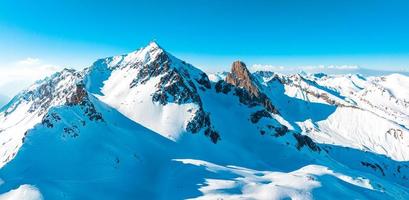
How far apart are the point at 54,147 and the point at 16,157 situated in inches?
526

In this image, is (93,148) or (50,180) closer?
(50,180)

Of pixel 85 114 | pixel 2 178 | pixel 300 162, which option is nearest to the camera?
pixel 2 178

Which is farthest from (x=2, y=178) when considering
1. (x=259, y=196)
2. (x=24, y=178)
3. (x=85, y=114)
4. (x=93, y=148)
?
(x=259, y=196)

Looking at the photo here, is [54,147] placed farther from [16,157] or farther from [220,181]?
[220,181]

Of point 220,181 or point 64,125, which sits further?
point 64,125

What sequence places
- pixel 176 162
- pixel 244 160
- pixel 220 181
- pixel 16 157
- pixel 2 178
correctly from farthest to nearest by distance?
1. pixel 244 160
2. pixel 176 162
3. pixel 220 181
4. pixel 16 157
5. pixel 2 178

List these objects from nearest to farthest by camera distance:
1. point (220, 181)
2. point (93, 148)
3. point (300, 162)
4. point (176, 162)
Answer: point (220, 181)
point (93, 148)
point (176, 162)
point (300, 162)

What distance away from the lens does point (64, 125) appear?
138m

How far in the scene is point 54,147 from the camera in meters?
127

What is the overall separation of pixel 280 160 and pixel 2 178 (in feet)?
403

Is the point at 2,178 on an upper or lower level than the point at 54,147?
lower

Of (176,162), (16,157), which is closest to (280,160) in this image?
(176,162)

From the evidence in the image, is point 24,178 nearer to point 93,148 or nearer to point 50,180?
point 50,180

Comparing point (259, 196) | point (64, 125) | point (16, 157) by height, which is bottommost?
point (259, 196)
